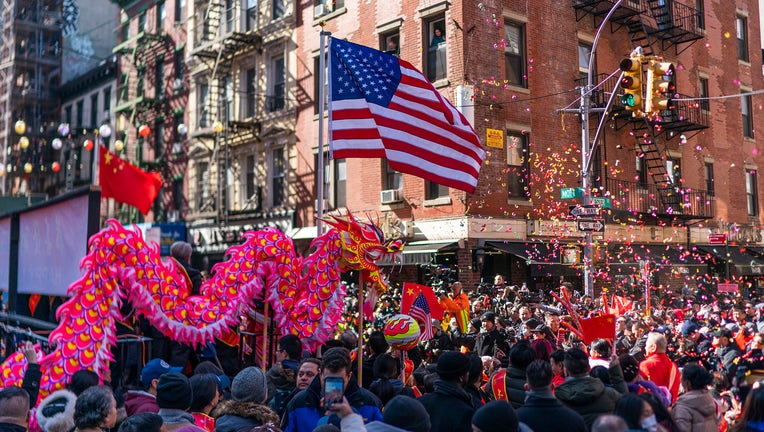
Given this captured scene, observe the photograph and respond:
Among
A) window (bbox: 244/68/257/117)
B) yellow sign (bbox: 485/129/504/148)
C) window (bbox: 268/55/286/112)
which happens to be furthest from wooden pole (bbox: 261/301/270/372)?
window (bbox: 244/68/257/117)

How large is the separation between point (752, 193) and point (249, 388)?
28042 millimetres

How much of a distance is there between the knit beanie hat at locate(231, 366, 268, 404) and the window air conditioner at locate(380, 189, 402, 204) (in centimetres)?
1619

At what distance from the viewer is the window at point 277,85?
26.0 m

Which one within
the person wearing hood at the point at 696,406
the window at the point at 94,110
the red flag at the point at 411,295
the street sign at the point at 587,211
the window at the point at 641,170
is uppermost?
the window at the point at 94,110

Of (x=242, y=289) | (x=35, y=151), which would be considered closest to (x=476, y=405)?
(x=242, y=289)

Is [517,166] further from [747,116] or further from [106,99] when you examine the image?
[106,99]

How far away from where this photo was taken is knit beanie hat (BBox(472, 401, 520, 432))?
3.98m

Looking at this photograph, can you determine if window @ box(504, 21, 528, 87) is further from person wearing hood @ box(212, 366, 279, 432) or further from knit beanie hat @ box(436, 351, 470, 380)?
person wearing hood @ box(212, 366, 279, 432)

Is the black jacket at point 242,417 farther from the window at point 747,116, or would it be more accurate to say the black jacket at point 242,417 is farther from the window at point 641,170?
the window at point 747,116

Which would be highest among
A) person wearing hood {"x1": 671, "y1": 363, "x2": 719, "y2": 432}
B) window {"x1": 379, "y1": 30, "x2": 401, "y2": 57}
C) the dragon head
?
window {"x1": 379, "y1": 30, "x2": 401, "y2": 57}

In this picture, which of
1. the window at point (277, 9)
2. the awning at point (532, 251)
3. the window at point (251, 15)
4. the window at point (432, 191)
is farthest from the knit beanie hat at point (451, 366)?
the window at point (251, 15)

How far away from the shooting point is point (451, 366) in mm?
5172

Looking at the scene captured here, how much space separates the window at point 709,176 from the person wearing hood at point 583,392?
913 inches

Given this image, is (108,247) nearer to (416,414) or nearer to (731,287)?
(416,414)
